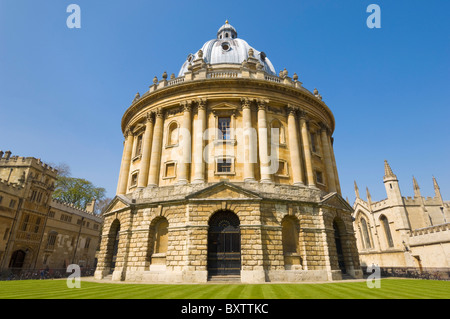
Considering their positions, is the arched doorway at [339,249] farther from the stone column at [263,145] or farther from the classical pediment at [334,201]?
the stone column at [263,145]

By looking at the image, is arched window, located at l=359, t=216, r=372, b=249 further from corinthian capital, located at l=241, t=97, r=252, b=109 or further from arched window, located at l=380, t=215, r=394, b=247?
corinthian capital, located at l=241, t=97, r=252, b=109

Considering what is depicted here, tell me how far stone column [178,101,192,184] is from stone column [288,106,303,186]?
9.86m

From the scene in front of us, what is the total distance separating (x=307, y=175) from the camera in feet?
81.6

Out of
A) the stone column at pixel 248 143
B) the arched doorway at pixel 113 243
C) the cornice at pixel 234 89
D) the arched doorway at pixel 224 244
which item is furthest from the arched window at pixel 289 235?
the arched doorway at pixel 113 243

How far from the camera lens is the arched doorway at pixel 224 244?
1914cm

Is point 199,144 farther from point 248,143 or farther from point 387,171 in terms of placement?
point 387,171

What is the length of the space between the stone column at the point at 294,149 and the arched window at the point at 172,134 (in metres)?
11.5

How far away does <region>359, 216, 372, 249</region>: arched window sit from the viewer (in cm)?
5095

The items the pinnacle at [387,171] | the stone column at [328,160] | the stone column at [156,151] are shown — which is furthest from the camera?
the pinnacle at [387,171]

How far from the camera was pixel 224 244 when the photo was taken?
19.9 meters

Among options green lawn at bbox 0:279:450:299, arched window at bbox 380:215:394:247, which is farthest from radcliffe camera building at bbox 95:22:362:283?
arched window at bbox 380:215:394:247

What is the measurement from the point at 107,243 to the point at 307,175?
20.8 meters

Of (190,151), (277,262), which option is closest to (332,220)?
(277,262)
